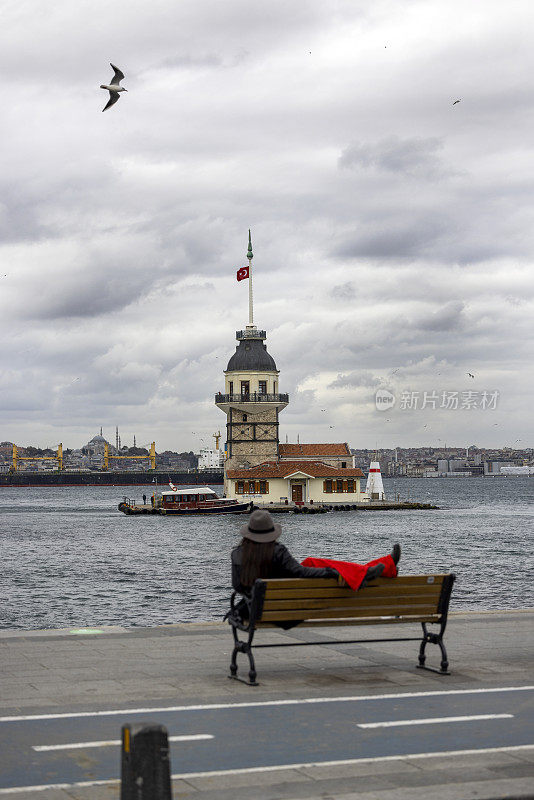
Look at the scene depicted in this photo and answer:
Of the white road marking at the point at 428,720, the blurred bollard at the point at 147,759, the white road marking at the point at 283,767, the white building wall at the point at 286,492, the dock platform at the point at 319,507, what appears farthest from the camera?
the white building wall at the point at 286,492

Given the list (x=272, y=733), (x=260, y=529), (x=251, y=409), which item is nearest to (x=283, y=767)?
(x=272, y=733)

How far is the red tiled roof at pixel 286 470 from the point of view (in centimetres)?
9594

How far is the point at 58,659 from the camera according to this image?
10.2 meters

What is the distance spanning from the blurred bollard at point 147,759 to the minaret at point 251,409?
3727 inches

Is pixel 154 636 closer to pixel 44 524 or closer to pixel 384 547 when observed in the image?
pixel 384 547

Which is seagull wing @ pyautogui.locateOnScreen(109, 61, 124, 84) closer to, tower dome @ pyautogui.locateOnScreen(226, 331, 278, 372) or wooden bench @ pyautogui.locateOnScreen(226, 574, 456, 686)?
wooden bench @ pyautogui.locateOnScreen(226, 574, 456, 686)

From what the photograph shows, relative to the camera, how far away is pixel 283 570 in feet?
31.7

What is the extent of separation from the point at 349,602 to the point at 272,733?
8.17 feet

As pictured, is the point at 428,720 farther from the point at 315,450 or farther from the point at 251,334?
the point at 251,334

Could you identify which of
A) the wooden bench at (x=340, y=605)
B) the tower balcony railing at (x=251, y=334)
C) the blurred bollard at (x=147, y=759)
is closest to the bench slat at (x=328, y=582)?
the wooden bench at (x=340, y=605)

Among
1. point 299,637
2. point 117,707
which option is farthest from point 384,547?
point 117,707

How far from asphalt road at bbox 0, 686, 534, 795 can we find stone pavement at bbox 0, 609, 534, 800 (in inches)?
7.4

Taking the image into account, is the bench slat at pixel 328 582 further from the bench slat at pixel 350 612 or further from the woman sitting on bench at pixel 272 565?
the bench slat at pixel 350 612

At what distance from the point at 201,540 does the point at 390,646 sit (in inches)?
2189
